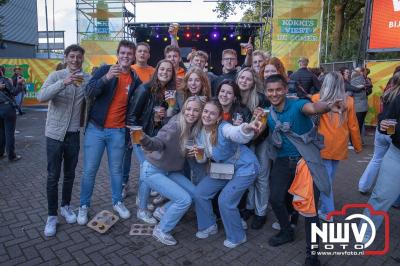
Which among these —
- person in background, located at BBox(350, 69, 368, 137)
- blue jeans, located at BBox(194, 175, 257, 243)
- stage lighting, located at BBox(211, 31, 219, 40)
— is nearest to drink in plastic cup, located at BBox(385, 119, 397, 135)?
blue jeans, located at BBox(194, 175, 257, 243)

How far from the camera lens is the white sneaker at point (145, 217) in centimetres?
390

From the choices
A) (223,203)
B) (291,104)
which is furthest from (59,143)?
(291,104)

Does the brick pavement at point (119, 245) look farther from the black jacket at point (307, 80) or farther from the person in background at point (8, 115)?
the black jacket at point (307, 80)

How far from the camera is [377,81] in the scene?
31.9 ft

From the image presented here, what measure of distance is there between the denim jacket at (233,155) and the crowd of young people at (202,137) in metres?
0.01

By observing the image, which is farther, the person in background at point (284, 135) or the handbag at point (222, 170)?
the handbag at point (222, 170)

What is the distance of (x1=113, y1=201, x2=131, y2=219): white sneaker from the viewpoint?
3.99 m

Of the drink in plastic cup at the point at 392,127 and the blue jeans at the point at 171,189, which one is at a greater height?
the drink in plastic cup at the point at 392,127

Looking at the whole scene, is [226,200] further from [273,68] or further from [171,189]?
[273,68]

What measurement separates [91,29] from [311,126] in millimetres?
12631

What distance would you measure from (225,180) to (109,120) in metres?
1.51

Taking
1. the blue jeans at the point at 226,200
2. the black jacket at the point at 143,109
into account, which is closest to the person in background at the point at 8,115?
the black jacket at the point at 143,109

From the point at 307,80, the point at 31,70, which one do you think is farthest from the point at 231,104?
the point at 31,70

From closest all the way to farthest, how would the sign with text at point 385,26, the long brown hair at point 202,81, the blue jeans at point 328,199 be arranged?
the long brown hair at point 202,81 < the blue jeans at point 328,199 < the sign with text at point 385,26
